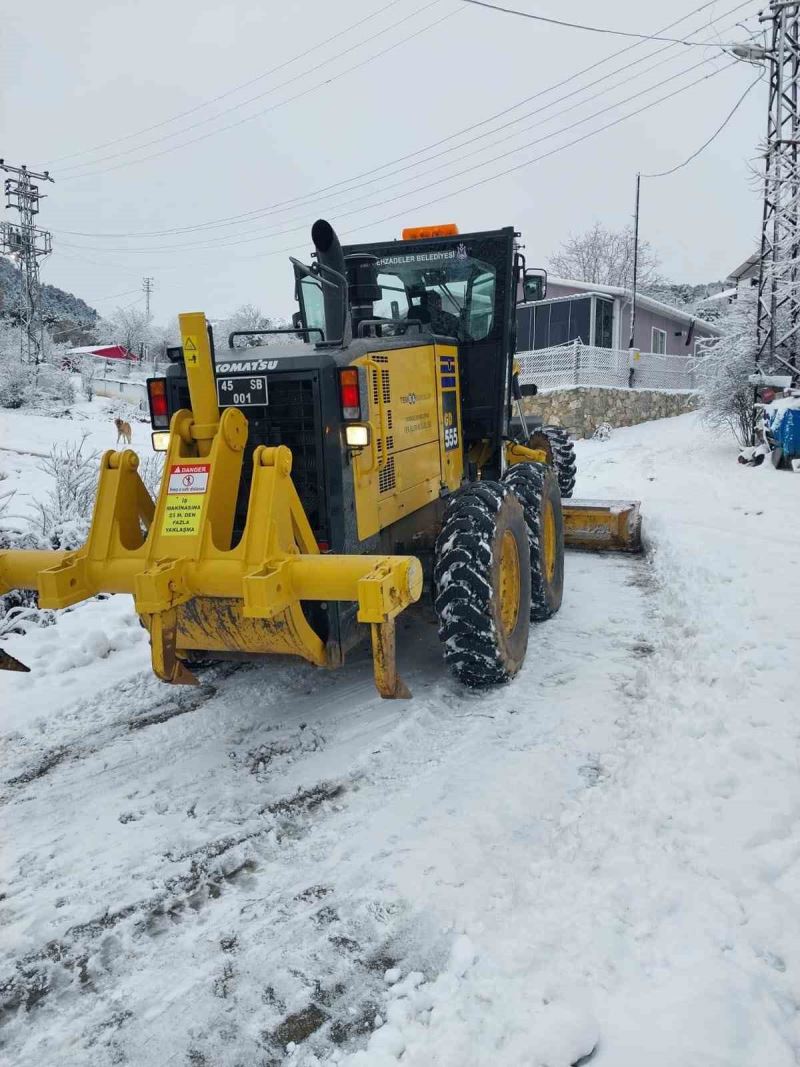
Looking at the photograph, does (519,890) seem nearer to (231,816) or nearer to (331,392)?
(231,816)

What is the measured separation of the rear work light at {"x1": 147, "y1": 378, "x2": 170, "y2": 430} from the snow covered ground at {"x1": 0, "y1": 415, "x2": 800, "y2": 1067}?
62.3 inches

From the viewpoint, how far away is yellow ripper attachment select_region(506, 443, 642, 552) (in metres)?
7.70

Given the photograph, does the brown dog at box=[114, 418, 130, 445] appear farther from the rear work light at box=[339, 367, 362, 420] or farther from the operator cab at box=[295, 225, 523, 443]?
the rear work light at box=[339, 367, 362, 420]

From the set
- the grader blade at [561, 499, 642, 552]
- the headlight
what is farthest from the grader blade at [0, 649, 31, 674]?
the grader blade at [561, 499, 642, 552]

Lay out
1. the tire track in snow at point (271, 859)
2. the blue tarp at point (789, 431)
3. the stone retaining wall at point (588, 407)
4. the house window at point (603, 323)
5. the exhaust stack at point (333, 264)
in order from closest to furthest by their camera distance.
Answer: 1. the tire track in snow at point (271, 859)
2. the exhaust stack at point (333, 264)
3. the blue tarp at point (789, 431)
4. the stone retaining wall at point (588, 407)
5. the house window at point (603, 323)

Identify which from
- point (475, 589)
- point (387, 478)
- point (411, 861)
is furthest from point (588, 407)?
point (411, 861)

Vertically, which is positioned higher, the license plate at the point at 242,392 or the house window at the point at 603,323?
the house window at the point at 603,323

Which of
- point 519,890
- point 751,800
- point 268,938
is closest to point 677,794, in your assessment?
point 751,800

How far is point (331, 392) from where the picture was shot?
368 cm

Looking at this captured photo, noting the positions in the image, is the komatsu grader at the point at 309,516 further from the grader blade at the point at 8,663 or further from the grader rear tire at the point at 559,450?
the grader rear tire at the point at 559,450

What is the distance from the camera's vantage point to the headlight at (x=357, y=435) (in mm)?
3693

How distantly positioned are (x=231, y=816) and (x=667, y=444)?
52.9ft

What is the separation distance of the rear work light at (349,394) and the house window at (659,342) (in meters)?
29.1

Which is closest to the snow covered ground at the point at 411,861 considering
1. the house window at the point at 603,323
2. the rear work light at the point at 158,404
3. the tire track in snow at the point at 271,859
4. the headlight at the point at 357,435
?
the tire track in snow at the point at 271,859
